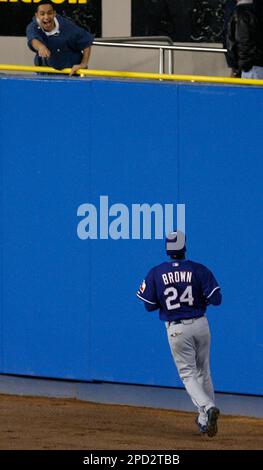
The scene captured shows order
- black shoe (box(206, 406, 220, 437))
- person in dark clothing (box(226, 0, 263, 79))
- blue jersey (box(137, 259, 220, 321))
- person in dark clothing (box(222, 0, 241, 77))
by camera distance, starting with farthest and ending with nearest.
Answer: person in dark clothing (box(222, 0, 241, 77)) < person in dark clothing (box(226, 0, 263, 79)) < blue jersey (box(137, 259, 220, 321)) < black shoe (box(206, 406, 220, 437))

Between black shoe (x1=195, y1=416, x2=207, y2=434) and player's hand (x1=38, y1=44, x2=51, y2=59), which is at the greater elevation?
player's hand (x1=38, y1=44, x2=51, y2=59)

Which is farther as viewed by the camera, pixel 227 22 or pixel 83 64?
pixel 227 22

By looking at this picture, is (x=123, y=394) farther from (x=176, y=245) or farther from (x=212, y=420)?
(x=176, y=245)

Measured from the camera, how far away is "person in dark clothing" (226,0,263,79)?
62.0ft

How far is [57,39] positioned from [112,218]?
85.6 inches

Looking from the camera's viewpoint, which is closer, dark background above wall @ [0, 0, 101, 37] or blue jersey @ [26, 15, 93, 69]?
blue jersey @ [26, 15, 93, 69]

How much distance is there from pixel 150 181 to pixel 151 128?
0.57 meters

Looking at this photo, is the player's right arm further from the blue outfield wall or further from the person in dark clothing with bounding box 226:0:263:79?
the person in dark clothing with bounding box 226:0:263:79

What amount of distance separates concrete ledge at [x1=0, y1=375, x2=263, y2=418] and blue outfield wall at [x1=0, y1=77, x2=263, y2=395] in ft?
0.44

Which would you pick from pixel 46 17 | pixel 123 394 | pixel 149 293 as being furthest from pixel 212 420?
pixel 46 17

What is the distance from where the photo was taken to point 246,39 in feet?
62.0

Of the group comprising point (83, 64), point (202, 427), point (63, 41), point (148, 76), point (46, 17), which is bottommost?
point (202, 427)

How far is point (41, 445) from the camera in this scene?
16.4 m

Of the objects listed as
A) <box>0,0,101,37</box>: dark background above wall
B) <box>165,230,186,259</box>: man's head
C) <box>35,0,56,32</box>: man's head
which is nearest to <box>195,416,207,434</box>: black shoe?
<box>165,230,186,259</box>: man's head
